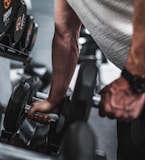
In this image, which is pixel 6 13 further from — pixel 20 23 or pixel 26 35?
pixel 26 35

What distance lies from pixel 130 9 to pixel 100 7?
0.33 feet

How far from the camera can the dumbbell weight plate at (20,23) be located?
4.82 feet

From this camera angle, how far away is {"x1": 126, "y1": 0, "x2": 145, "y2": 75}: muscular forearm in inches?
32.4

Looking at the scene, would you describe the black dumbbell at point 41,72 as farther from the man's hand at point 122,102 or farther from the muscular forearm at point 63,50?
the man's hand at point 122,102

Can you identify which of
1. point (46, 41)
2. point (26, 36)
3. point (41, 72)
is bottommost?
point (41, 72)

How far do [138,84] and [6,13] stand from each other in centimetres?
68

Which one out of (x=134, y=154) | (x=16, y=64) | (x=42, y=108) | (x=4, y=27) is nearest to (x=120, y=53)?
(x=134, y=154)

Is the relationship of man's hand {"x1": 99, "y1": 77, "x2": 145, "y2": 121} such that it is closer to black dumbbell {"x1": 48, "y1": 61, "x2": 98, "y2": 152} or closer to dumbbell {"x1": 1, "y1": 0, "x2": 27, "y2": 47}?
black dumbbell {"x1": 48, "y1": 61, "x2": 98, "y2": 152}

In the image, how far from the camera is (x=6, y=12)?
4.33ft

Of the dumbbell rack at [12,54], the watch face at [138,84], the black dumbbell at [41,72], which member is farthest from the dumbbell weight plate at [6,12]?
the black dumbbell at [41,72]

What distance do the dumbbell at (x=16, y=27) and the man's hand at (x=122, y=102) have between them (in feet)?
2.38

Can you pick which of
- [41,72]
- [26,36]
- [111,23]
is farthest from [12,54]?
[41,72]

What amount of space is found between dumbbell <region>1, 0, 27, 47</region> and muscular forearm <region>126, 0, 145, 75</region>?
2.38ft

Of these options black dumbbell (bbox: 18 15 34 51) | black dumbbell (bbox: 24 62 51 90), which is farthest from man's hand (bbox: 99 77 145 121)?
black dumbbell (bbox: 24 62 51 90)
